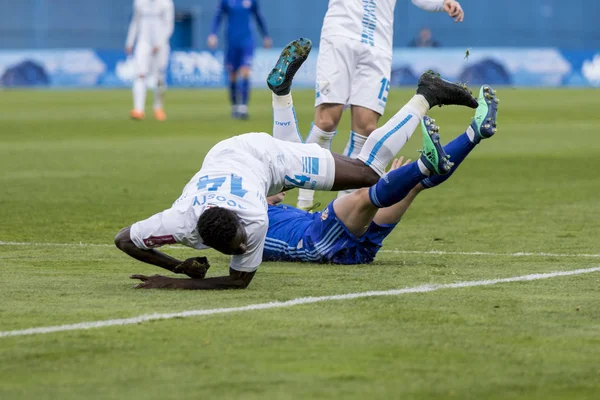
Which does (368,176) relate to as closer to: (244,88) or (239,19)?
(244,88)

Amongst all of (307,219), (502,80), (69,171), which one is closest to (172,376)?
(307,219)

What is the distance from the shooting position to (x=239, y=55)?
26062 millimetres

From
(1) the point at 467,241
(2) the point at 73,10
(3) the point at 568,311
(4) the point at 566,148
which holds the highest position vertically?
(3) the point at 568,311

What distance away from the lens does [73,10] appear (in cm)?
5222

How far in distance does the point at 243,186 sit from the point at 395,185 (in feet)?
3.21

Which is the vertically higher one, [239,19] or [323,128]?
[323,128]

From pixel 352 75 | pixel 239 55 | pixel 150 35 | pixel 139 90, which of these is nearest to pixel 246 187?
pixel 352 75

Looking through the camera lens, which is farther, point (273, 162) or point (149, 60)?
point (149, 60)

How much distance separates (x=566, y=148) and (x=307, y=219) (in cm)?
1053

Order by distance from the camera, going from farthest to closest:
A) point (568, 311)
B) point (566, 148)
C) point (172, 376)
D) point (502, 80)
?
point (502, 80) → point (566, 148) → point (568, 311) → point (172, 376)

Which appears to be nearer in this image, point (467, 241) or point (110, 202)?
point (467, 241)

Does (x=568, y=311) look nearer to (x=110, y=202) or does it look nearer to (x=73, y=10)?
(x=110, y=202)

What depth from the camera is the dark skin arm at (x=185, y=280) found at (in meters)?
6.34

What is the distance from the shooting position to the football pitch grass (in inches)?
169
